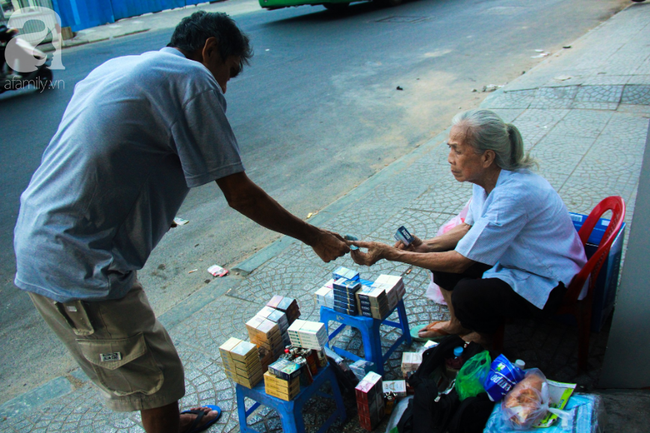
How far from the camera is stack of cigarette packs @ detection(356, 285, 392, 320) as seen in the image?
8.23ft

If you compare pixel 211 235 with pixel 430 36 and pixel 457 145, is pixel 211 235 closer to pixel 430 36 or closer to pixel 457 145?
pixel 457 145

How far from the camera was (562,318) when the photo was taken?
2.84m

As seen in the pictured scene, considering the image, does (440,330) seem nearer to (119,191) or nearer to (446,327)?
(446,327)

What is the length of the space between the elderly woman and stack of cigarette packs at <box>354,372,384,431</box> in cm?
59

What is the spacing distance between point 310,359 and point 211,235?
2.72 m

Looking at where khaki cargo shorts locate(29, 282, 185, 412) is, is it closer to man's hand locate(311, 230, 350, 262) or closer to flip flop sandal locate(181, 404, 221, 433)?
flip flop sandal locate(181, 404, 221, 433)

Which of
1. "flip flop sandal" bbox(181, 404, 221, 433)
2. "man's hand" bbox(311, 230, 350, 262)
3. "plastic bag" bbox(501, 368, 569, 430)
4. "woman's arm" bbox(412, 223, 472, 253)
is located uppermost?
"man's hand" bbox(311, 230, 350, 262)

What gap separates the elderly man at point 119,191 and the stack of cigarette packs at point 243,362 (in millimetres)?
370

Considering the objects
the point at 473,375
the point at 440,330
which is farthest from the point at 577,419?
the point at 440,330

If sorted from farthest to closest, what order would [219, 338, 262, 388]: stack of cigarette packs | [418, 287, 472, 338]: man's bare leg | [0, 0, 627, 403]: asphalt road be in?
→ [0, 0, 627, 403]: asphalt road, [418, 287, 472, 338]: man's bare leg, [219, 338, 262, 388]: stack of cigarette packs

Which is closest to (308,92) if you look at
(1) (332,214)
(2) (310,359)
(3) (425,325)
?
(1) (332,214)

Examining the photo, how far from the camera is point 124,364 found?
1906 mm

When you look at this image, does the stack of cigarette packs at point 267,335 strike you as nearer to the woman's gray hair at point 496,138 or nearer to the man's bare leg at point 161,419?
the man's bare leg at point 161,419

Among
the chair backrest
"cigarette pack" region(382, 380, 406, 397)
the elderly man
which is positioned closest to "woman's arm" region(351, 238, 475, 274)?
the chair backrest
